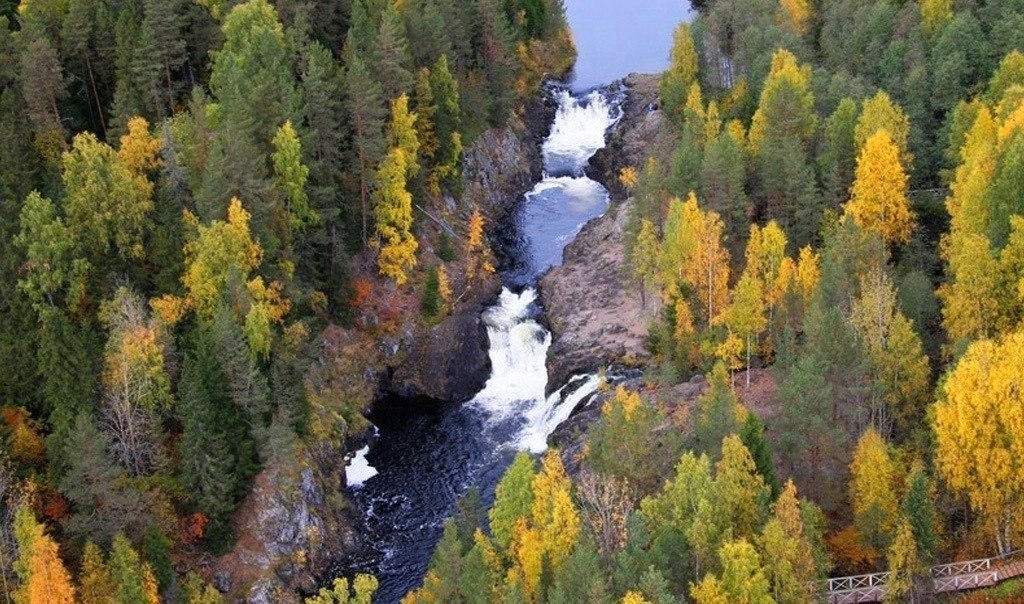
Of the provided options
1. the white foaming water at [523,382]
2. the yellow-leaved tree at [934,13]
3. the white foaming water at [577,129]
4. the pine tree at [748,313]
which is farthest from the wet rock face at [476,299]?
the yellow-leaved tree at [934,13]

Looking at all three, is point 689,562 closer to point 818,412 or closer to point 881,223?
point 818,412

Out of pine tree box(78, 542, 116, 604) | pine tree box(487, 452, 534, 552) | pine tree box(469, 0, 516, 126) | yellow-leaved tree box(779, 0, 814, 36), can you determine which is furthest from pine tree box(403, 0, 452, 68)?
pine tree box(78, 542, 116, 604)

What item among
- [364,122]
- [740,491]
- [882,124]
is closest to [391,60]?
[364,122]

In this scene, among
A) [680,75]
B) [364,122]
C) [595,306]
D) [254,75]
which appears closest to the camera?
[254,75]

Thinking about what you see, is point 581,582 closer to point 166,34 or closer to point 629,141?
point 166,34

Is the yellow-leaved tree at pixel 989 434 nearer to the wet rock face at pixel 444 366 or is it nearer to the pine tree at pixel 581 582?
the pine tree at pixel 581 582

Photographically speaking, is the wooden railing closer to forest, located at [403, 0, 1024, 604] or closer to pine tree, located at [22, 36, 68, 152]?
forest, located at [403, 0, 1024, 604]
